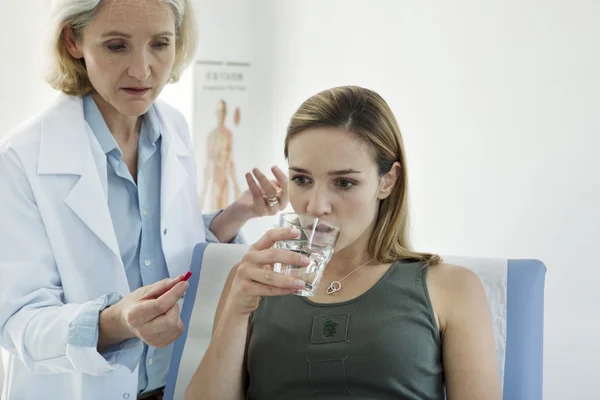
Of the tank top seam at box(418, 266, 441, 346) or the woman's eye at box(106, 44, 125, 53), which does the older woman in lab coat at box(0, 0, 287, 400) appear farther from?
the tank top seam at box(418, 266, 441, 346)

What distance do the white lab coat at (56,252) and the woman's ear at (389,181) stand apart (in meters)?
0.55

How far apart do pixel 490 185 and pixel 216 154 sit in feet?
4.77

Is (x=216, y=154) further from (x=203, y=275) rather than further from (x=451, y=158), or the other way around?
(x=203, y=275)

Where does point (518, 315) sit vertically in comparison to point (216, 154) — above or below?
below

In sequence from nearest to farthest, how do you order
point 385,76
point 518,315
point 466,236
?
1. point 518,315
2. point 466,236
3. point 385,76

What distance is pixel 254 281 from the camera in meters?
1.38

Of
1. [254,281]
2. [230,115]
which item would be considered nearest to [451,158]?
[230,115]

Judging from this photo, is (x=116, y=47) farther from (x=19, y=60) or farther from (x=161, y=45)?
A: (x=19, y=60)

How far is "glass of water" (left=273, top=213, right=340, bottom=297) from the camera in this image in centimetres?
136

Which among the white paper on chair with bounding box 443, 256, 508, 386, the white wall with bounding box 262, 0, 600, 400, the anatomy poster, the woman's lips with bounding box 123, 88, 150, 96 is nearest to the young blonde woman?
the white paper on chair with bounding box 443, 256, 508, 386

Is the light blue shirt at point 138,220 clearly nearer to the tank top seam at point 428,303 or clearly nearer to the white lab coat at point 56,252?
the white lab coat at point 56,252

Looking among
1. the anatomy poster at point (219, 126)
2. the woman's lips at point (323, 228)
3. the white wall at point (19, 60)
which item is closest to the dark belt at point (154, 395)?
the woman's lips at point (323, 228)

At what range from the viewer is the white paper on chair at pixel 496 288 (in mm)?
1685

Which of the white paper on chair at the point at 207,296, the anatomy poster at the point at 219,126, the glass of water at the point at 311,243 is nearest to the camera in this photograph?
the glass of water at the point at 311,243
